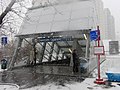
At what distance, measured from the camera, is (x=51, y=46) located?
27547mm

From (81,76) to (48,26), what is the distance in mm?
7146

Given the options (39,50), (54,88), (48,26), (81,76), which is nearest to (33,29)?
(48,26)

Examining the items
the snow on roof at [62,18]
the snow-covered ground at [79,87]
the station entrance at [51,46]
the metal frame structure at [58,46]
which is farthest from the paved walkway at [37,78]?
the metal frame structure at [58,46]

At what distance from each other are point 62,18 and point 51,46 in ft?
28.3

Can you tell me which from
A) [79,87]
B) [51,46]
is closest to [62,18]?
[51,46]

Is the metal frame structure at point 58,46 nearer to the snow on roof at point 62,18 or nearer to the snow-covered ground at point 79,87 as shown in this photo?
the snow on roof at point 62,18

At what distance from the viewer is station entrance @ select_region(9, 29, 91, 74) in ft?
68.2

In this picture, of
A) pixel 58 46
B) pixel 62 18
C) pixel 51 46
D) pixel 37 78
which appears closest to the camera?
pixel 37 78

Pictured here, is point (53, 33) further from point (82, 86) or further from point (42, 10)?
point (82, 86)

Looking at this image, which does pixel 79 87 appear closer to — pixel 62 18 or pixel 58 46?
pixel 62 18

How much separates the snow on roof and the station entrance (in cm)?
70

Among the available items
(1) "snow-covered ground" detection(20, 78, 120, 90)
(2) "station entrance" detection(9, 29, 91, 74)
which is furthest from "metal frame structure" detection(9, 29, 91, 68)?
(1) "snow-covered ground" detection(20, 78, 120, 90)

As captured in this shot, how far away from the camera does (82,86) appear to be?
36.9 ft

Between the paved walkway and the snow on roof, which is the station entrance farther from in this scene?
the paved walkway
